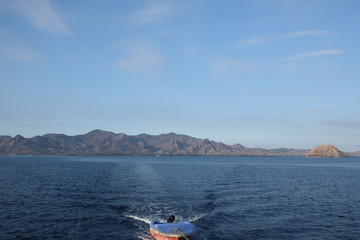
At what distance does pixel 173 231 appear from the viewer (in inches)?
1316

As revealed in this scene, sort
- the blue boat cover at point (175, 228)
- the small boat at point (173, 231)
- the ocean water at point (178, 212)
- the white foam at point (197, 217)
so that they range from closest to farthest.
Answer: the small boat at point (173, 231)
the blue boat cover at point (175, 228)
the ocean water at point (178, 212)
the white foam at point (197, 217)

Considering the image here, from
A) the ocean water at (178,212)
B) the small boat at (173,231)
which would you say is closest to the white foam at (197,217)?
the ocean water at (178,212)

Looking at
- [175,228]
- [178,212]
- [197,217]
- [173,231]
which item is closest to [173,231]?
[173,231]

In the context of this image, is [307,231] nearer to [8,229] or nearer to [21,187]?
[8,229]

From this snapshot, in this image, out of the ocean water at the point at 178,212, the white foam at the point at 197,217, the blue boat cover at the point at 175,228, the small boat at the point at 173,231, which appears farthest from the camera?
the white foam at the point at 197,217

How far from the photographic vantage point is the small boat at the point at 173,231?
33000 millimetres

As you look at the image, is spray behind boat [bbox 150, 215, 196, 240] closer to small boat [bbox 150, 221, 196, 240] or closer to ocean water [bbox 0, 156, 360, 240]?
small boat [bbox 150, 221, 196, 240]

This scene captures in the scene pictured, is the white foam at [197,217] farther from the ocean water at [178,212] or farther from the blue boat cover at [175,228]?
the blue boat cover at [175,228]

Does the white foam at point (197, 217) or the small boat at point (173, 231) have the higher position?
the small boat at point (173, 231)

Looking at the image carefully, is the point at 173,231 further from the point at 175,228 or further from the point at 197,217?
the point at 197,217

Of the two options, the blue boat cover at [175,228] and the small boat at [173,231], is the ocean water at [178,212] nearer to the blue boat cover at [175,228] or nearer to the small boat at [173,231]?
the small boat at [173,231]

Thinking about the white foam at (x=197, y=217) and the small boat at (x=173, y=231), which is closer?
the small boat at (x=173, y=231)

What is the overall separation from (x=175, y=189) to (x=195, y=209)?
2417 centimetres

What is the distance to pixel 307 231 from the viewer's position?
39094 mm
